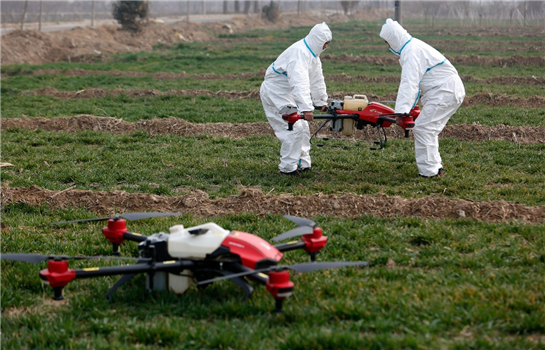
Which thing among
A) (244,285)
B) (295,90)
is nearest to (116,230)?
(244,285)

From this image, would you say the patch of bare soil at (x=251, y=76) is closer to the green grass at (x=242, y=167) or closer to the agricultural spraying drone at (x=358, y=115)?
the green grass at (x=242, y=167)

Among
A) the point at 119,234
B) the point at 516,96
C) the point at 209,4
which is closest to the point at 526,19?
the point at 516,96

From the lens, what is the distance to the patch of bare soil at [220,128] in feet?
38.8

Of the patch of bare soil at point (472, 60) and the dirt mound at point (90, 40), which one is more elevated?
the dirt mound at point (90, 40)

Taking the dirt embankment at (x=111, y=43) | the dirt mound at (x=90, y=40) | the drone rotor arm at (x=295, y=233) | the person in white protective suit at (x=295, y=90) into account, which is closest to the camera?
the drone rotor arm at (x=295, y=233)

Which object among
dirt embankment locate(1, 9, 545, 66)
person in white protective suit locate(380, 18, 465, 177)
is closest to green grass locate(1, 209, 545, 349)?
person in white protective suit locate(380, 18, 465, 177)

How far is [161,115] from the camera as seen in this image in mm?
14375

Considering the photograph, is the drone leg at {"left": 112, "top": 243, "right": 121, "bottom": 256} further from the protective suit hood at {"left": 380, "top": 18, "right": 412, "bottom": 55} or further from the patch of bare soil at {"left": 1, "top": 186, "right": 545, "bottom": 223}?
the protective suit hood at {"left": 380, "top": 18, "right": 412, "bottom": 55}

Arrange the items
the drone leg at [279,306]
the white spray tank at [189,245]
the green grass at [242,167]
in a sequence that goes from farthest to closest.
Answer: the green grass at [242,167]
the white spray tank at [189,245]
the drone leg at [279,306]

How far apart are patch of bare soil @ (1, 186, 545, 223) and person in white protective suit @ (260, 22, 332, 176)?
1576 mm

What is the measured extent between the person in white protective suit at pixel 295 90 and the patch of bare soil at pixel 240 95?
19.7 feet

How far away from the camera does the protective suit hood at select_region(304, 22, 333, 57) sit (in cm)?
933

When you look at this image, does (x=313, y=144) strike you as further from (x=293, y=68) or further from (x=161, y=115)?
(x=161, y=115)

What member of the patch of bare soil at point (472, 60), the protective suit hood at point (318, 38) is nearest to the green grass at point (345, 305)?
the protective suit hood at point (318, 38)
